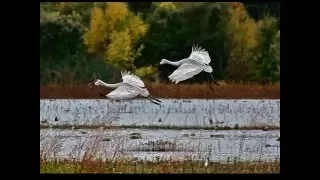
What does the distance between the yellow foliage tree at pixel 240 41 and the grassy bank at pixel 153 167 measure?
0.69 meters

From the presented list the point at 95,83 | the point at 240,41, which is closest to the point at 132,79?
the point at 95,83

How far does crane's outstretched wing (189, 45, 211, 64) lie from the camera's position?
17.5 ft

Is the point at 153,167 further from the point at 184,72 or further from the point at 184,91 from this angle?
the point at 184,72

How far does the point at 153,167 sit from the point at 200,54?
0.89 metres

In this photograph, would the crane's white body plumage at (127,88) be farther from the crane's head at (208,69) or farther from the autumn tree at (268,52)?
the autumn tree at (268,52)

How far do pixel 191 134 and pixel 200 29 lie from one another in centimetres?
79

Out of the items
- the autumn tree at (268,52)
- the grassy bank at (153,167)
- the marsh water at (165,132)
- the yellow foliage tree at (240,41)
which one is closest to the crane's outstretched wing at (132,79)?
the marsh water at (165,132)

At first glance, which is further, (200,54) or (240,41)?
(240,41)

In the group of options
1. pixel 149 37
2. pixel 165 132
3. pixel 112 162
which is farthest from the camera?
pixel 149 37

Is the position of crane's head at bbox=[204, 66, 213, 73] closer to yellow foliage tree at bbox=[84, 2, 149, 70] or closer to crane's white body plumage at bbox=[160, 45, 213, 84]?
crane's white body plumage at bbox=[160, 45, 213, 84]

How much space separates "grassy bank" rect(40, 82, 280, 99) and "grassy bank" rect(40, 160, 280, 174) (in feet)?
1.62

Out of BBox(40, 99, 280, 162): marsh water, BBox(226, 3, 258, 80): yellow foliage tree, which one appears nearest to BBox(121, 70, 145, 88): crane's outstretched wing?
BBox(40, 99, 280, 162): marsh water

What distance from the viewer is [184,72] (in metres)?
5.32

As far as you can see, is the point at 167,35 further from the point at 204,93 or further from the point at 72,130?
the point at 72,130
